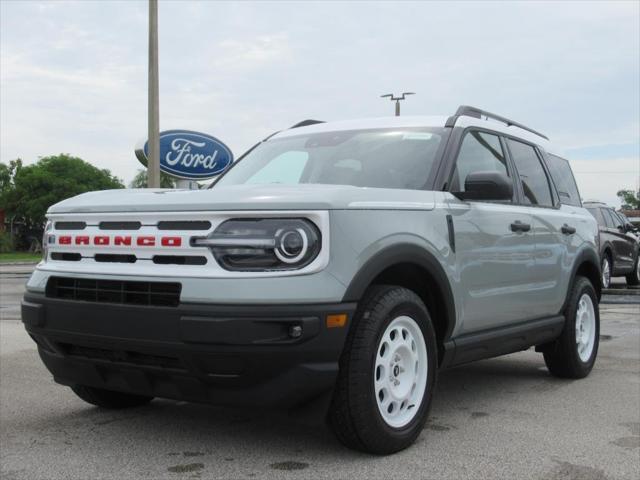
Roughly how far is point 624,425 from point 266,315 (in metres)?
2.34

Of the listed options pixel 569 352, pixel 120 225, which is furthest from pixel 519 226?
pixel 120 225

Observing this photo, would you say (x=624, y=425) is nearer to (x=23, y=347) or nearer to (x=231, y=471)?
(x=231, y=471)

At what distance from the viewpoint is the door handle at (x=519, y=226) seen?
4875mm

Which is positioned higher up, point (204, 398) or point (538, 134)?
point (538, 134)

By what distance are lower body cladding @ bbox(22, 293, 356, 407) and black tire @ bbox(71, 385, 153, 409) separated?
964 mm

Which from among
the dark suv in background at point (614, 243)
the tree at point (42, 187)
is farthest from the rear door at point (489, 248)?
the tree at point (42, 187)

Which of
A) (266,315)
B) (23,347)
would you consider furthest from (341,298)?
(23,347)

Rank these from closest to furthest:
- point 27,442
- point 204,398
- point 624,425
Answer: point 204,398 < point 27,442 < point 624,425

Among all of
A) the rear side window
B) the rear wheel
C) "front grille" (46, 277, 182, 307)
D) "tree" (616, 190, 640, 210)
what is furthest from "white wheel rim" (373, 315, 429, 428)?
"tree" (616, 190, 640, 210)

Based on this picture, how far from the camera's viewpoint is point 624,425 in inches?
171

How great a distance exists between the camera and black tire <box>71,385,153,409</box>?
14.7ft

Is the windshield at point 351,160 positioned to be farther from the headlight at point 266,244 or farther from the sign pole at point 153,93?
the sign pole at point 153,93

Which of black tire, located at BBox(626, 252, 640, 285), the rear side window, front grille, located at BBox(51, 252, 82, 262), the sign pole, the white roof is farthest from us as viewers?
black tire, located at BBox(626, 252, 640, 285)

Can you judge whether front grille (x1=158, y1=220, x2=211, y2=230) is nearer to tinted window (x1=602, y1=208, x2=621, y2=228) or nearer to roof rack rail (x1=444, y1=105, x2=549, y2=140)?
roof rack rail (x1=444, y1=105, x2=549, y2=140)
